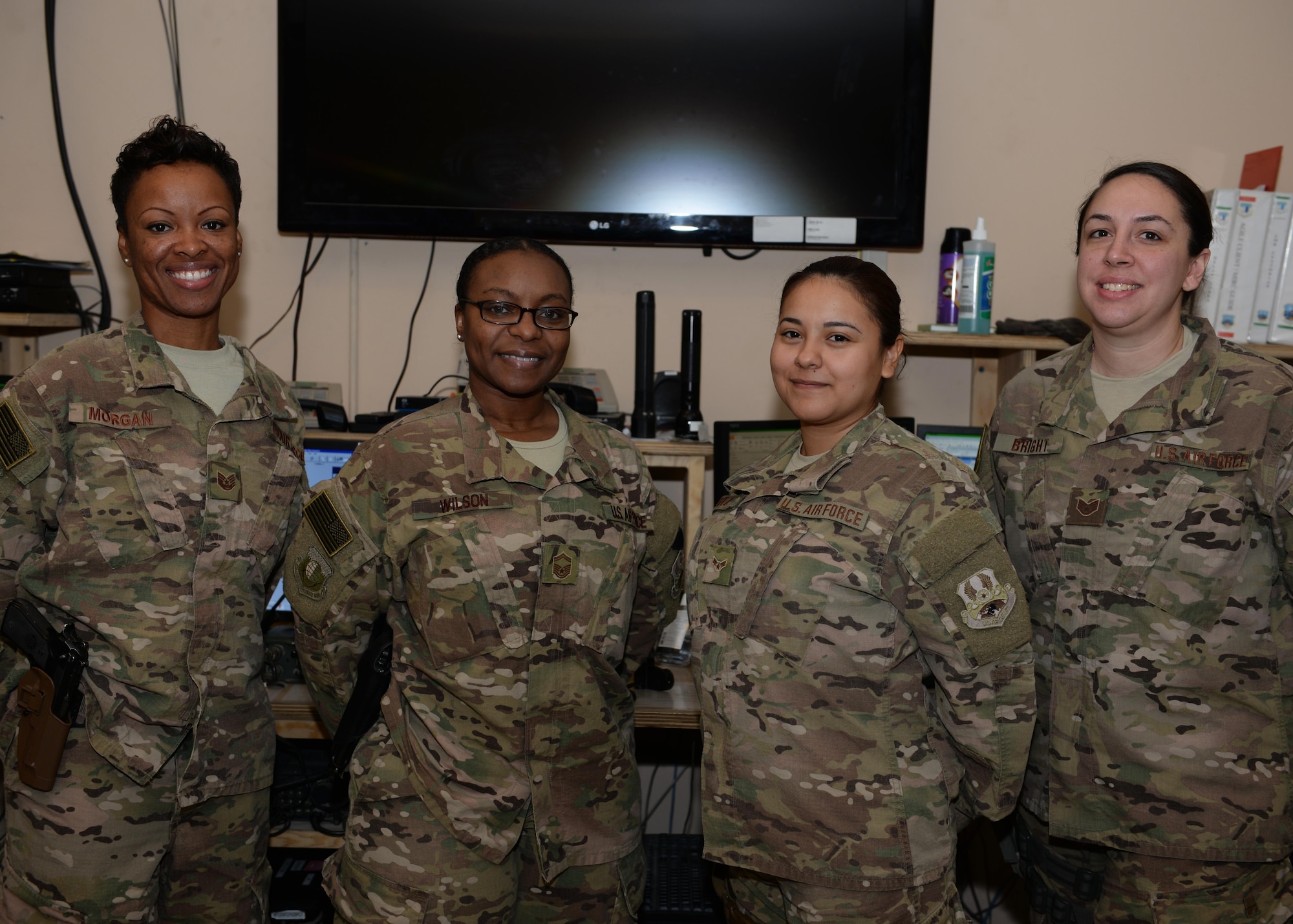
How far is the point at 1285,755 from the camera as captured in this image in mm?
1425

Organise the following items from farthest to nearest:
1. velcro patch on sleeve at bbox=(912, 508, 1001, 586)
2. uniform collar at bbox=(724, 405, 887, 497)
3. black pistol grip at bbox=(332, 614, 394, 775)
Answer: black pistol grip at bbox=(332, 614, 394, 775), uniform collar at bbox=(724, 405, 887, 497), velcro patch on sleeve at bbox=(912, 508, 1001, 586)

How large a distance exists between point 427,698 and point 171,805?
1.55ft

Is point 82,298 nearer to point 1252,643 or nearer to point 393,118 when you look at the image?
point 393,118

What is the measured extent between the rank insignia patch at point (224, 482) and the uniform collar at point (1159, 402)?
1.36 m

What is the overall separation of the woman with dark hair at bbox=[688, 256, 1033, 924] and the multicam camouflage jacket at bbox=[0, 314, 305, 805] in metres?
0.82

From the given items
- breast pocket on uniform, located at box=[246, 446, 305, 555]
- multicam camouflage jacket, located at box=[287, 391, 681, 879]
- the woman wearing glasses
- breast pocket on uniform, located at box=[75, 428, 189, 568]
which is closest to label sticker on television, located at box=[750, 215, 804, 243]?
the woman wearing glasses

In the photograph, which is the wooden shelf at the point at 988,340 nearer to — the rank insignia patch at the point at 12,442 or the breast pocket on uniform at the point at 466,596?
the breast pocket on uniform at the point at 466,596

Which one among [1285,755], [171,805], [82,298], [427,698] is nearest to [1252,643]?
[1285,755]

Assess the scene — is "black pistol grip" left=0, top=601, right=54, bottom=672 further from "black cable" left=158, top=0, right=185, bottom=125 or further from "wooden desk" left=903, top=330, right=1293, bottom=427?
"wooden desk" left=903, top=330, right=1293, bottom=427

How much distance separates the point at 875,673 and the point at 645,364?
108 cm

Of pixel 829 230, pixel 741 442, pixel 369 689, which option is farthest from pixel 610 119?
pixel 369 689

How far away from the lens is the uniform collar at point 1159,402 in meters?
1.43

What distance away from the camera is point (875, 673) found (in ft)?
4.18

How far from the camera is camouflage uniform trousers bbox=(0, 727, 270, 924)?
1.44 meters
